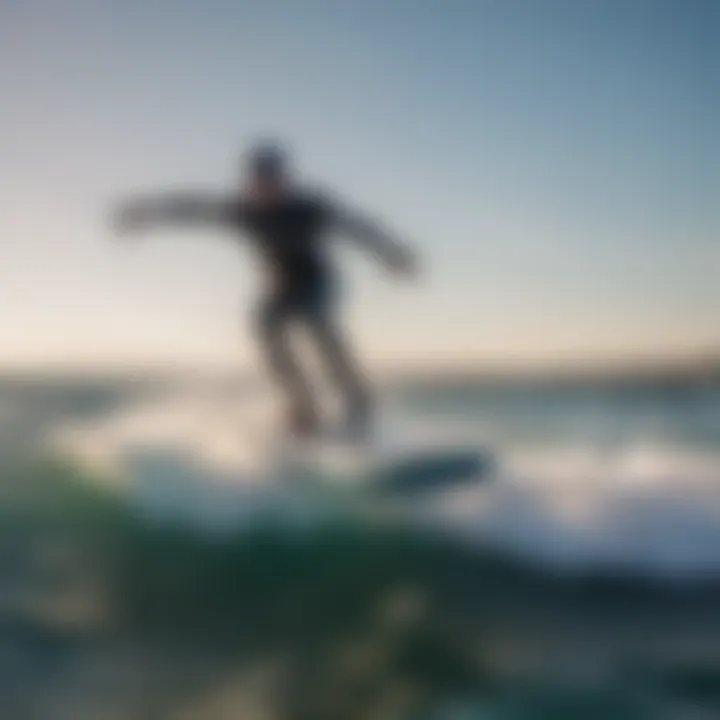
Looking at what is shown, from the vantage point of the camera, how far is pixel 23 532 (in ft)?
4.21

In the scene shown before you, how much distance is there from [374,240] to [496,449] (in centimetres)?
34

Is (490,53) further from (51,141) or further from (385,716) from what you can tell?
(385,716)

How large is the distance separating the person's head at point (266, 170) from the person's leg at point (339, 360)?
0.16m

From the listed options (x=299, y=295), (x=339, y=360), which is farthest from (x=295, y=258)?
(x=339, y=360)

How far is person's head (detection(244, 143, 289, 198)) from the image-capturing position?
1.26 metres

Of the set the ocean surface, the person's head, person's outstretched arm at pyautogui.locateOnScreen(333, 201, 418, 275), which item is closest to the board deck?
the ocean surface

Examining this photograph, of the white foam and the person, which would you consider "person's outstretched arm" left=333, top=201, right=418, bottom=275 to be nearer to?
the person

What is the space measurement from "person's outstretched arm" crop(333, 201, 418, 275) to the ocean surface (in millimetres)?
174

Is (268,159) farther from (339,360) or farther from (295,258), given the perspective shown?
(339,360)

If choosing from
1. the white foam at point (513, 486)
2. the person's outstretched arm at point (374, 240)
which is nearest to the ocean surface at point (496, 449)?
the white foam at point (513, 486)

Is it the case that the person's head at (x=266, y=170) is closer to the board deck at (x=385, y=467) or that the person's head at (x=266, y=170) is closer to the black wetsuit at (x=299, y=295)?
the black wetsuit at (x=299, y=295)

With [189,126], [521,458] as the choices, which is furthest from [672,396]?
[189,126]

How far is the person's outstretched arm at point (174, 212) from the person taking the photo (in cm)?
127

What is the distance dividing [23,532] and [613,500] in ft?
2.74
